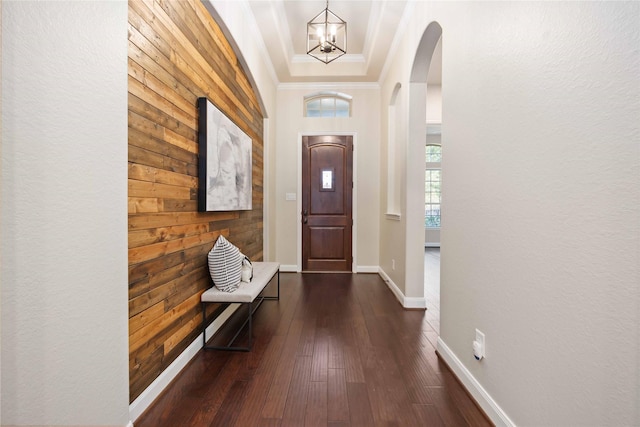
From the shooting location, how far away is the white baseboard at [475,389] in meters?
1.31

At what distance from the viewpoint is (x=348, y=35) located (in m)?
3.81

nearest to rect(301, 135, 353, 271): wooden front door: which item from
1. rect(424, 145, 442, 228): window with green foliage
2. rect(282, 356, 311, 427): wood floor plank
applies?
rect(282, 356, 311, 427): wood floor plank

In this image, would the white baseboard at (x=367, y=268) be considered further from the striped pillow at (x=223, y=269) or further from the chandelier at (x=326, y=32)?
the chandelier at (x=326, y=32)

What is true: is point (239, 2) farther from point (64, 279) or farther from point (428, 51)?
point (64, 279)

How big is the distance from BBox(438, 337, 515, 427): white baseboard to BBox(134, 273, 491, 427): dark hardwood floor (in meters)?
0.04

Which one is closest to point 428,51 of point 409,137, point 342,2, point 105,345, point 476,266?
point 409,137

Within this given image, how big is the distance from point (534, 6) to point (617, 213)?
862 millimetres

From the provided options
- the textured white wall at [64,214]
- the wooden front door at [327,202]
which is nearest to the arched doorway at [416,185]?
the wooden front door at [327,202]

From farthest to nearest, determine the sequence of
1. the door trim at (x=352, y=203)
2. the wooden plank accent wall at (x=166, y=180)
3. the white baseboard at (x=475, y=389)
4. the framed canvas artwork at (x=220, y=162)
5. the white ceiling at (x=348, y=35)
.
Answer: the door trim at (x=352, y=203), the white ceiling at (x=348, y=35), the framed canvas artwork at (x=220, y=162), the wooden plank accent wall at (x=166, y=180), the white baseboard at (x=475, y=389)

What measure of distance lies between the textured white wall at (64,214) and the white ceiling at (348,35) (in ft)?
7.92

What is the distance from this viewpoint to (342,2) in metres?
3.17

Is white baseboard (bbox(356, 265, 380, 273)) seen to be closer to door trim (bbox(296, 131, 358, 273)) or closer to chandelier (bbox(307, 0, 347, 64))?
door trim (bbox(296, 131, 358, 273))

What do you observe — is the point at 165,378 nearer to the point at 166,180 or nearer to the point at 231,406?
the point at 231,406

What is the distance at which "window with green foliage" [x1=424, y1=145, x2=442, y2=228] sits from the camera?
7719mm
